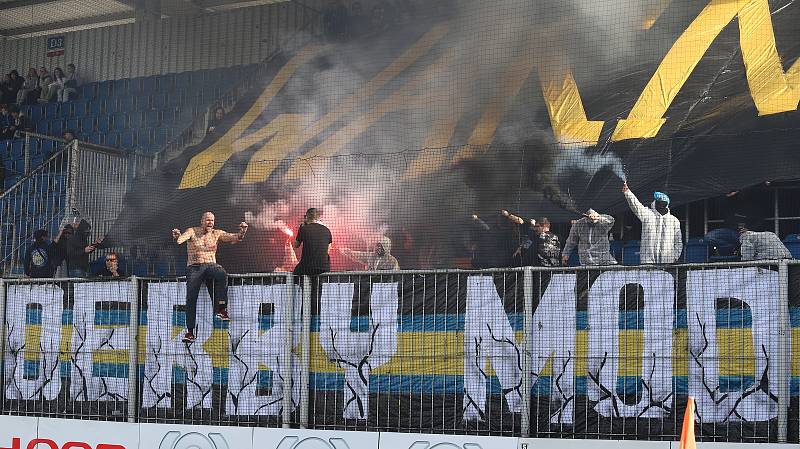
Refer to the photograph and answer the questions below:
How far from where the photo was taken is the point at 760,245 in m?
11.1

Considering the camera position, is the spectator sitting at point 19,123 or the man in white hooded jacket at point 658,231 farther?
the spectator sitting at point 19,123

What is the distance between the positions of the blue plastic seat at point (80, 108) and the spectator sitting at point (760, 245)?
1128 cm

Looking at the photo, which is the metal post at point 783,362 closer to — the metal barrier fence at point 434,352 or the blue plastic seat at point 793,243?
the metal barrier fence at point 434,352

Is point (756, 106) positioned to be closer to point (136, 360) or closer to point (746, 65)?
point (746, 65)

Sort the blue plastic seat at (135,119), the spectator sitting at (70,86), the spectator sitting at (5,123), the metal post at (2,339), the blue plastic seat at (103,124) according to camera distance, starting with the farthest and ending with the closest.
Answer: the spectator sitting at (5,123)
the spectator sitting at (70,86)
the blue plastic seat at (103,124)
the blue plastic seat at (135,119)
the metal post at (2,339)

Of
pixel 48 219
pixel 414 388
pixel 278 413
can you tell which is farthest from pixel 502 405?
pixel 48 219

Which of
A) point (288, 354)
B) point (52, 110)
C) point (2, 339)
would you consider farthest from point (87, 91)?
point (288, 354)

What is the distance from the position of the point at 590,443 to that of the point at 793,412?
1.53 m

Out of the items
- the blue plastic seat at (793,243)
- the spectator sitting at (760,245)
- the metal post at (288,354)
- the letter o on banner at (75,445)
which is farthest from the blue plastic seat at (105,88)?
the blue plastic seat at (793,243)

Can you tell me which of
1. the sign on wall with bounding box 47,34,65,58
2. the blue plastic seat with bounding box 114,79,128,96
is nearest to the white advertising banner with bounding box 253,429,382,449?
the blue plastic seat with bounding box 114,79,128,96

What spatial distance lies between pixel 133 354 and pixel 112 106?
772cm

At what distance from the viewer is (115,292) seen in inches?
456

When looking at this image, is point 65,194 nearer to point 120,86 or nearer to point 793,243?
point 120,86

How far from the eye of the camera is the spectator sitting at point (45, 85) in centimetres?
1928
